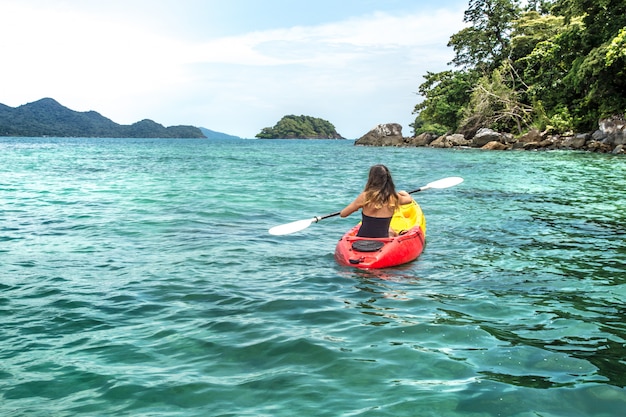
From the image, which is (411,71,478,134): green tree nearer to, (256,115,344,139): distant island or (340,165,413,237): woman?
(340,165,413,237): woman

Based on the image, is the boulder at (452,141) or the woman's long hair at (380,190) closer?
the woman's long hair at (380,190)

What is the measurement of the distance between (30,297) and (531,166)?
2079 cm

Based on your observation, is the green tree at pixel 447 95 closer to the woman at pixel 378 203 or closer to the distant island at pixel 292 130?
the woman at pixel 378 203

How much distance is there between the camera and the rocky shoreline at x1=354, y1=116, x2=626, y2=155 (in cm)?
2758

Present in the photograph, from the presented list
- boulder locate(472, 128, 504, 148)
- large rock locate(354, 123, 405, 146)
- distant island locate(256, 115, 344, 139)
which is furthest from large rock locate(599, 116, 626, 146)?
distant island locate(256, 115, 344, 139)

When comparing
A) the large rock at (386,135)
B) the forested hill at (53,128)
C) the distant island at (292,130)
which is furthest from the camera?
the distant island at (292,130)

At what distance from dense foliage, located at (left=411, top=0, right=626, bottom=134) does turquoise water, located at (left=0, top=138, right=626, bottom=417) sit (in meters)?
21.2

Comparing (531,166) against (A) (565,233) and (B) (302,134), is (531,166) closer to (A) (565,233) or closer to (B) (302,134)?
(A) (565,233)

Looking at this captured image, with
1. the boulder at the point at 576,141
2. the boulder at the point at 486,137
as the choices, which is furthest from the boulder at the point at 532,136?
the boulder at the point at 576,141

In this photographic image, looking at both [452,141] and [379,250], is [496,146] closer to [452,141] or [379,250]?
[452,141]

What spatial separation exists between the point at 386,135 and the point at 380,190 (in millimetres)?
52931

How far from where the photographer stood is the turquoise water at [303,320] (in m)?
3.24

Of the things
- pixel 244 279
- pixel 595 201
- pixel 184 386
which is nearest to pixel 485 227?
pixel 595 201

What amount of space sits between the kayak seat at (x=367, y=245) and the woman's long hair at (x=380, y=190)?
0.48m
